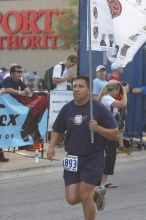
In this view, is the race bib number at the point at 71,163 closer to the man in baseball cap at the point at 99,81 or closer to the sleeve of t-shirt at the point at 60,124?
the sleeve of t-shirt at the point at 60,124

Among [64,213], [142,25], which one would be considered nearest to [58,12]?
[142,25]

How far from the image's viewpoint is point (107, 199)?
870 cm

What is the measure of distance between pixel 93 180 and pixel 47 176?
432 centimetres

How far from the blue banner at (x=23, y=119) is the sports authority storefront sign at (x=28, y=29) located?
125 ft

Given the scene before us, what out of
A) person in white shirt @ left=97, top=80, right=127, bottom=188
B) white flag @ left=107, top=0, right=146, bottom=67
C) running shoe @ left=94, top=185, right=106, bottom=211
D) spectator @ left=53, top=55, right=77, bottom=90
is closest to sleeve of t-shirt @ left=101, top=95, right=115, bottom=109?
person in white shirt @ left=97, top=80, right=127, bottom=188

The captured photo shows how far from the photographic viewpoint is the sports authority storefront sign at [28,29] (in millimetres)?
51625

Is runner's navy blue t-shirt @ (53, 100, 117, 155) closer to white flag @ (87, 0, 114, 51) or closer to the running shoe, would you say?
the running shoe

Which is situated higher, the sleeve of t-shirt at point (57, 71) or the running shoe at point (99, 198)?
the sleeve of t-shirt at point (57, 71)

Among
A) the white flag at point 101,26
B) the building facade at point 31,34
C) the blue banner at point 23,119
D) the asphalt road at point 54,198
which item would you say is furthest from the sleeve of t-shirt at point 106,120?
the building facade at point 31,34

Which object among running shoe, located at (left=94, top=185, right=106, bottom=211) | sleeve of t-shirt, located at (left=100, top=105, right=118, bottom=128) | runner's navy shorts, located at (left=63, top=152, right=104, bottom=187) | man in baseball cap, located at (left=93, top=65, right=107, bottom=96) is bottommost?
running shoe, located at (left=94, top=185, right=106, bottom=211)

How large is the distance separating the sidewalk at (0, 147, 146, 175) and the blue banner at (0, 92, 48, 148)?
35cm

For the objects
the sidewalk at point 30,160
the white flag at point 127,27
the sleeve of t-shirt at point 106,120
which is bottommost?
the sidewalk at point 30,160

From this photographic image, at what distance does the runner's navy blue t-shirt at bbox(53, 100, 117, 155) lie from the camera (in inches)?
256

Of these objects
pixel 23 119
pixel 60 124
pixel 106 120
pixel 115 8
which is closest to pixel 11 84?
pixel 23 119
